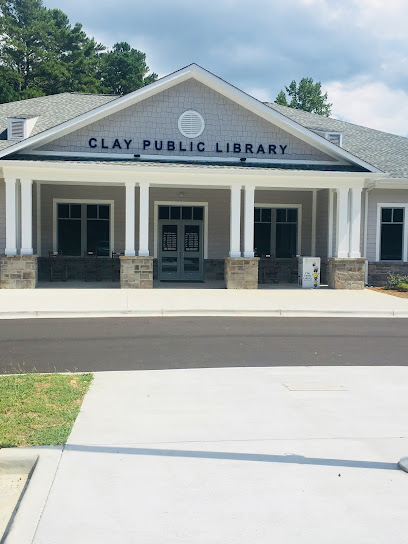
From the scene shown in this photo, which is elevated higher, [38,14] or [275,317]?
[38,14]

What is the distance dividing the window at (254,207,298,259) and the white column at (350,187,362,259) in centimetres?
387

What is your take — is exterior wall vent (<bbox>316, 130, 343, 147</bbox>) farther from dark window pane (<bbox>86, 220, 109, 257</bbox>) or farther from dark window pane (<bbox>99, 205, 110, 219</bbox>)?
dark window pane (<bbox>86, 220, 109, 257</bbox>)

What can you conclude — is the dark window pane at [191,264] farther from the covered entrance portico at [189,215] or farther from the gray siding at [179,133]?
the gray siding at [179,133]

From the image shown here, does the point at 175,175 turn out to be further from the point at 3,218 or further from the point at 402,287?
the point at 402,287

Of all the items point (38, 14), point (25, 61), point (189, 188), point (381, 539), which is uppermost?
point (38, 14)

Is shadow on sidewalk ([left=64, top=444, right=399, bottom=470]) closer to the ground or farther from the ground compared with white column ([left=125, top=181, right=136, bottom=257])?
closer to the ground

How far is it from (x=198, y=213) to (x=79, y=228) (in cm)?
464

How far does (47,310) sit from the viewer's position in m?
14.1

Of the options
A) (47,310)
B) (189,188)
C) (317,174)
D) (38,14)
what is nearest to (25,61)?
(38,14)

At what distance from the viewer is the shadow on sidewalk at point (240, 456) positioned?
504 centimetres

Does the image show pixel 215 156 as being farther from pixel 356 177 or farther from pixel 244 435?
pixel 244 435

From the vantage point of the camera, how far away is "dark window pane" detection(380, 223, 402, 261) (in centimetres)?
2238

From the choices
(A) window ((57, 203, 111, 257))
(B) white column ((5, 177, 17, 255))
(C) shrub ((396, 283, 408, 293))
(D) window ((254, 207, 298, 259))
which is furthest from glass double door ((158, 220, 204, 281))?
(C) shrub ((396, 283, 408, 293))

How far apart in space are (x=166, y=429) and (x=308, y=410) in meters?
1.66
